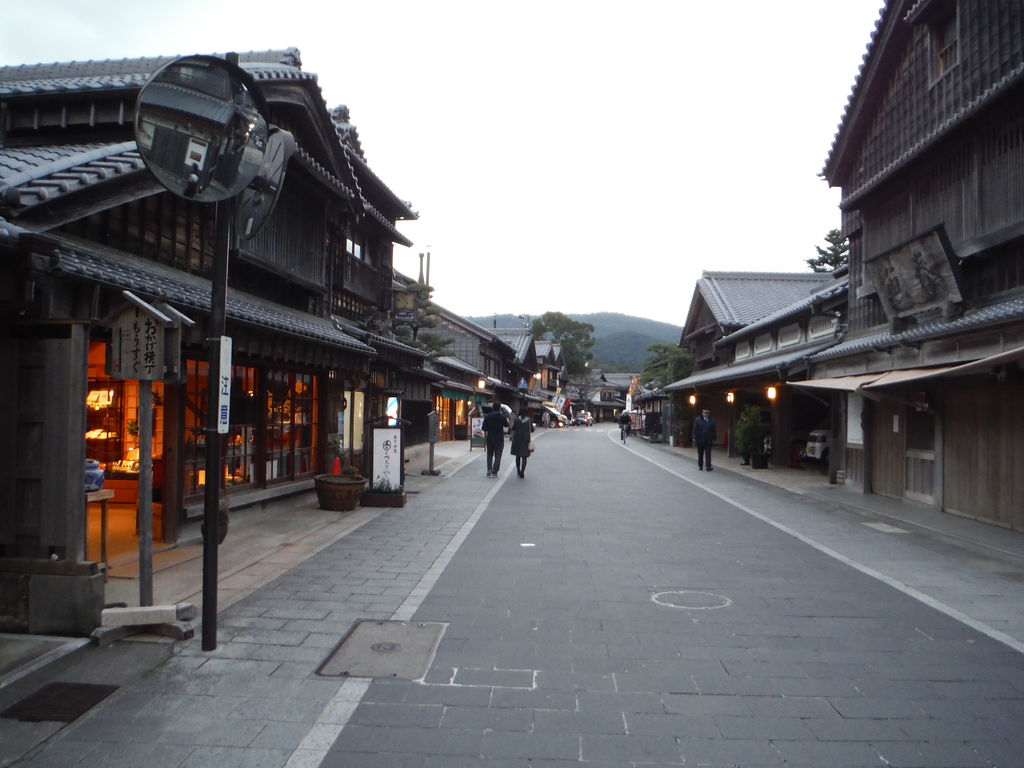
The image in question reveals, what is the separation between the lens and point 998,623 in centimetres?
617

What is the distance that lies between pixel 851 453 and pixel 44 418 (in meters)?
16.2

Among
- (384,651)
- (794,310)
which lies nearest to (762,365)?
(794,310)

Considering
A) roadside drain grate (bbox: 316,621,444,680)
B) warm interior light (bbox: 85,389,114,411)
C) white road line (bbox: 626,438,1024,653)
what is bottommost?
roadside drain grate (bbox: 316,621,444,680)

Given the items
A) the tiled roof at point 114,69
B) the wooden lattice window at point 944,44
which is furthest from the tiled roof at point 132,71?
the wooden lattice window at point 944,44

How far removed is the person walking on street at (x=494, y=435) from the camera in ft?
61.2

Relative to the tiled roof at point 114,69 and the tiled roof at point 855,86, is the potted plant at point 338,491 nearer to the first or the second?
the tiled roof at point 114,69

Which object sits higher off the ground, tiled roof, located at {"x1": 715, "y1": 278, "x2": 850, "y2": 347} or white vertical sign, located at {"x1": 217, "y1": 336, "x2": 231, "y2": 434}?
tiled roof, located at {"x1": 715, "y1": 278, "x2": 850, "y2": 347}

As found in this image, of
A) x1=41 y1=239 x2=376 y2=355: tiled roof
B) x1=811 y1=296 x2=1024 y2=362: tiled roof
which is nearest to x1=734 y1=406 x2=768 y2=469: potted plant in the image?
x1=811 y1=296 x2=1024 y2=362: tiled roof

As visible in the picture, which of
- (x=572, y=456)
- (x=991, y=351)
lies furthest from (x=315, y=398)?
(x=572, y=456)

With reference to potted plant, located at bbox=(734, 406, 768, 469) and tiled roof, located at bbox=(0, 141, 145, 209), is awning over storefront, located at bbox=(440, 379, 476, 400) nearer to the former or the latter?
potted plant, located at bbox=(734, 406, 768, 469)

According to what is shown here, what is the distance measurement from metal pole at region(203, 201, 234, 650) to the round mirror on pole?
32cm

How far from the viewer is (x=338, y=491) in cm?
1229

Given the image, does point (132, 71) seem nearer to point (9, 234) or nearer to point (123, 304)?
point (123, 304)

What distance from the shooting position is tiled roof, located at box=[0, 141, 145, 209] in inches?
232
